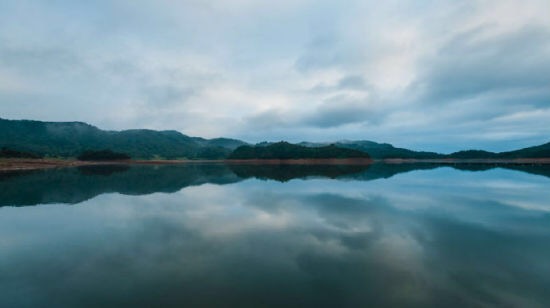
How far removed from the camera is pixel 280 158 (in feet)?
398

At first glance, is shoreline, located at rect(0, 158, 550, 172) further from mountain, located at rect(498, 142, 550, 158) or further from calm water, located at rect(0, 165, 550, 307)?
calm water, located at rect(0, 165, 550, 307)

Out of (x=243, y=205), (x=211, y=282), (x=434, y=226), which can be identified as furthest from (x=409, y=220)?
(x=211, y=282)

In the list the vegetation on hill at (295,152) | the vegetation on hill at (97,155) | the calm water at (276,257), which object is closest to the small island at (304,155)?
the vegetation on hill at (295,152)

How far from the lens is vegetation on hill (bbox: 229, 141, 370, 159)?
11681cm

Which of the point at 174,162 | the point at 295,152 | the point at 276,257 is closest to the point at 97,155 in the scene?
the point at 174,162

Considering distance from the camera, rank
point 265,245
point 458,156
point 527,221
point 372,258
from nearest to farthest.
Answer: point 372,258
point 265,245
point 527,221
point 458,156

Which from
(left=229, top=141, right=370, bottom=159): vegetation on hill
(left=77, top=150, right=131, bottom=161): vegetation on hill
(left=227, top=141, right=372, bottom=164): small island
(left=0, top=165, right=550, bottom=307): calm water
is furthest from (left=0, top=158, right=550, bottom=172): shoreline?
(left=0, top=165, right=550, bottom=307): calm water

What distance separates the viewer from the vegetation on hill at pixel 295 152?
383 feet

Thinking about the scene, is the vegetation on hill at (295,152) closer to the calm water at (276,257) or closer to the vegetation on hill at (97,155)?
the vegetation on hill at (97,155)

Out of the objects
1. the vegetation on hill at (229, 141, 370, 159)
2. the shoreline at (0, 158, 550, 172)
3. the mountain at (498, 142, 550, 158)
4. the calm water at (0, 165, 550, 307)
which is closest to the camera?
the calm water at (0, 165, 550, 307)

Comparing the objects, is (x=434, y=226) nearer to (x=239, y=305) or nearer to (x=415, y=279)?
(x=415, y=279)

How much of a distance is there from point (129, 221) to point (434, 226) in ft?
50.2

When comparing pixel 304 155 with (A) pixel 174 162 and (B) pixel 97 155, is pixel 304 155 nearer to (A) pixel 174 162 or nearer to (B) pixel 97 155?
(A) pixel 174 162

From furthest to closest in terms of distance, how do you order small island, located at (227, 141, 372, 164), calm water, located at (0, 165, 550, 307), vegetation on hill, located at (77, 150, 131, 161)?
small island, located at (227, 141, 372, 164) < vegetation on hill, located at (77, 150, 131, 161) < calm water, located at (0, 165, 550, 307)
